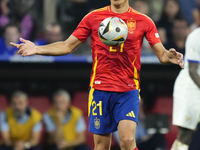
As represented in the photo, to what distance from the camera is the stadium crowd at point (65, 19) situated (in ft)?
25.0

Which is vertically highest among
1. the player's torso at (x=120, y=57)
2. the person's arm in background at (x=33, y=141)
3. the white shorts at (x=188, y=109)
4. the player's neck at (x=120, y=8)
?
the player's neck at (x=120, y=8)

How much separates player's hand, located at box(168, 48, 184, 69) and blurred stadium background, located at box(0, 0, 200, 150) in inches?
128

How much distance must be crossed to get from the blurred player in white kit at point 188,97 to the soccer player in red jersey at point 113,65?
1074 millimetres

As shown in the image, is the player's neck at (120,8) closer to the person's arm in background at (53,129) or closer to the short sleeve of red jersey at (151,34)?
the short sleeve of red jersey at (151,34)

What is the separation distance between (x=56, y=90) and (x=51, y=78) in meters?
0.28

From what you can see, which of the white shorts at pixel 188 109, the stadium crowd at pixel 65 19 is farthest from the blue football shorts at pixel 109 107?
the stadium crowd at pixel 65 19

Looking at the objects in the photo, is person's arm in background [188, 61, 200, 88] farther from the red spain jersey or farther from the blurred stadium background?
the blurred stadium background

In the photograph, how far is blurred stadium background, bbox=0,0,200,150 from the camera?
753cm

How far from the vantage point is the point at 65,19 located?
7.97 meters

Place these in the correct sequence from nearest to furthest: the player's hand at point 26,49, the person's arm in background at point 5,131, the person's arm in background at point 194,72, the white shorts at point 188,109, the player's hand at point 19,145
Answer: the player's hand at point 26,49
the person's arm in background at point 194,72
the white shorts at point 188,109
the player's hand at point 19,145
the person's arm in background at point 5,131

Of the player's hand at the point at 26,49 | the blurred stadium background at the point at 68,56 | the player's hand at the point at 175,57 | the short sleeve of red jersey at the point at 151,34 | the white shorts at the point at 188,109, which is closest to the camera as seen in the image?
the player's hand at the point at 175,57

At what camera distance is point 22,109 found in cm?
751

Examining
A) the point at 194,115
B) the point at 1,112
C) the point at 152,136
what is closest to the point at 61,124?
the point at 1,112

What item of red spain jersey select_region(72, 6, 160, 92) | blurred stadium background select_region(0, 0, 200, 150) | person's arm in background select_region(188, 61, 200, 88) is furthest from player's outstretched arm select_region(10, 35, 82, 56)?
blurred stadium background select_region(0, 0, 200, 150)
